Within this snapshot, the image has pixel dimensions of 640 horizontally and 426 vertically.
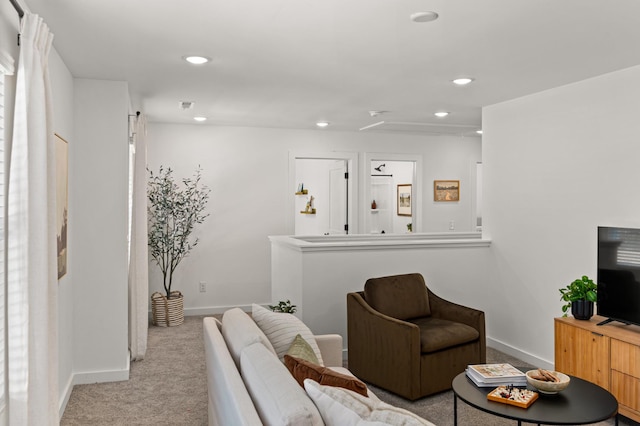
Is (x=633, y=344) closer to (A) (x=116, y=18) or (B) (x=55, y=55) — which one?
(A) (x=116, y=18)

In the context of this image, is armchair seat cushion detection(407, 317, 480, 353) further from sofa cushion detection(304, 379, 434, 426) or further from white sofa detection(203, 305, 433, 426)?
sofa cushion detection(304, 379, 434, 426)

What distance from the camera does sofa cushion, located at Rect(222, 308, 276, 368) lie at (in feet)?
8.00

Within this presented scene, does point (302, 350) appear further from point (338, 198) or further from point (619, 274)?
point (338, 198)

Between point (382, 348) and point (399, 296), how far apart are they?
1.60ft

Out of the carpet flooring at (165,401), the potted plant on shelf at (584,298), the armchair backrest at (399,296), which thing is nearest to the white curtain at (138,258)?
the carpet flooring at (165,401)

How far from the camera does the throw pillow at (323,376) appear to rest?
1.98 m

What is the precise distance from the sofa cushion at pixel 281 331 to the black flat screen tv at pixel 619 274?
2139mm

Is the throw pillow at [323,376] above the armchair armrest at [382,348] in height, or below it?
above

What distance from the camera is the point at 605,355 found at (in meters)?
3.44

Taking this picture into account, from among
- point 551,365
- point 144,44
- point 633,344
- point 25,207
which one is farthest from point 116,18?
point 551,365

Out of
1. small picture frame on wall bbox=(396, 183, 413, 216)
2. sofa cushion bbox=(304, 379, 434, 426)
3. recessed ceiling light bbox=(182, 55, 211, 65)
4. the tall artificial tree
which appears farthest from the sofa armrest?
small picture frame on wall bbox=(396, 183, 413, 216)

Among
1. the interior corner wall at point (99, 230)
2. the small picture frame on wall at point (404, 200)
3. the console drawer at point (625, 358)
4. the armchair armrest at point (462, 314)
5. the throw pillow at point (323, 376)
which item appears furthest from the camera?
the small picture frame on wall at point (404, 200)

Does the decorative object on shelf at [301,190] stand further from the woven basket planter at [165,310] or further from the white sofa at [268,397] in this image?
the white sofa at [268,397]

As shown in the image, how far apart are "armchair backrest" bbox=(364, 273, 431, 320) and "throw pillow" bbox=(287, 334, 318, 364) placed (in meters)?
1.51
